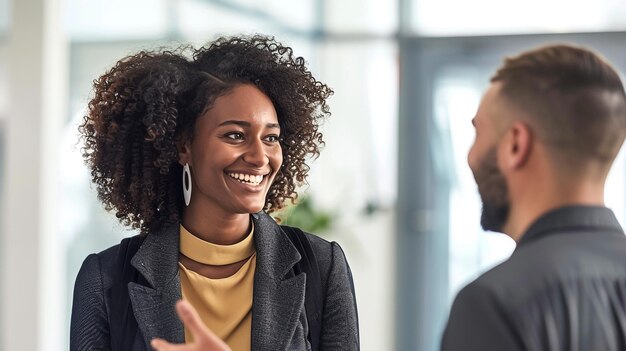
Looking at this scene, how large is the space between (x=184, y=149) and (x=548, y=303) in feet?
3.56

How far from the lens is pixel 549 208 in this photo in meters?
1.42

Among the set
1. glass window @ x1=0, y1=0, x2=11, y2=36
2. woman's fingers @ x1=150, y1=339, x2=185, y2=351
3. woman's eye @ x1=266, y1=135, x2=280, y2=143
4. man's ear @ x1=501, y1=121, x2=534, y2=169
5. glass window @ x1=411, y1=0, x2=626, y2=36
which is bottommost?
woman's fingers @ x1=150, y1=339, x2=185, y2=351

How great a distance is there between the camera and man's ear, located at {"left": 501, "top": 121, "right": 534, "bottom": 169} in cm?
144

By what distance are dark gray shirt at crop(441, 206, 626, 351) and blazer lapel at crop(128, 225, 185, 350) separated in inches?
33.7

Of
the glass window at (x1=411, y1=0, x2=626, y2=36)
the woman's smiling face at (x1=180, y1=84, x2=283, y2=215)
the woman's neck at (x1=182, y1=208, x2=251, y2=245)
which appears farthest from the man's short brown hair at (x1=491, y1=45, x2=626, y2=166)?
the glass window at (x1=411, y1=0, x2=626, y2=36)

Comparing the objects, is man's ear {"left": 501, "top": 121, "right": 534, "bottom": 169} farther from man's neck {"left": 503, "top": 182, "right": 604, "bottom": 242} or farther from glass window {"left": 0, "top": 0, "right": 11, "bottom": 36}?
glass window {"left": 0, "top": 0, "right": 11, "bottom": 36}

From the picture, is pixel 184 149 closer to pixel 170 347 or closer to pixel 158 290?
pixel 158 290

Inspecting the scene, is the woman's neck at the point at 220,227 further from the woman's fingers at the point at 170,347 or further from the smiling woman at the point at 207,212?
the woman's fingers at the point at 170,347

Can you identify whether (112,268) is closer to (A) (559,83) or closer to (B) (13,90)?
(A) (559,83)

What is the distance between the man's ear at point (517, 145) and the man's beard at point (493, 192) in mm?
33

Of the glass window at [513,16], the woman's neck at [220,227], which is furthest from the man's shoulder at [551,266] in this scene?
the glass window at [513,16]

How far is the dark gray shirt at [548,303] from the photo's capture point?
130 cm

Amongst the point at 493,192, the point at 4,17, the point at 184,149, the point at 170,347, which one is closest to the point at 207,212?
the point at 184,149

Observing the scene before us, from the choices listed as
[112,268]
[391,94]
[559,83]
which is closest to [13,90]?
[391,94]
